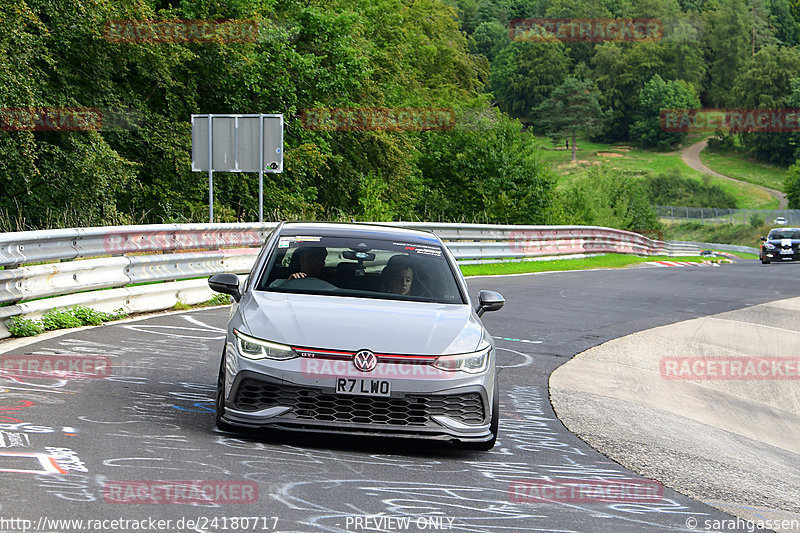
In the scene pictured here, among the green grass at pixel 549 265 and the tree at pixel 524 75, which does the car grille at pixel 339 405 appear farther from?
the tree at pixel 524 75

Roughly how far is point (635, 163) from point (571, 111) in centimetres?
1649

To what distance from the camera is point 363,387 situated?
5.96m

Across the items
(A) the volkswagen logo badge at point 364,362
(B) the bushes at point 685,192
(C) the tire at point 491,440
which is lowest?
(B) the bushes at point 685,192

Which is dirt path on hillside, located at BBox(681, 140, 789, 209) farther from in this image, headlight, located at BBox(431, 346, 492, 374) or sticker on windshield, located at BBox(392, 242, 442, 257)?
headlight, located at BBox(431, 346, 492, 374)

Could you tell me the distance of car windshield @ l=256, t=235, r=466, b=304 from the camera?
23.4 ft

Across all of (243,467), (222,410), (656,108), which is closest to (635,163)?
(656,108)

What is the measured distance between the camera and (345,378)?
5934 mm

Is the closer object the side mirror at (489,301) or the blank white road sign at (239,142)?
the side mirror at (489,301)

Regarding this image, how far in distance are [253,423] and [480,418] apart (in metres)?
1.39

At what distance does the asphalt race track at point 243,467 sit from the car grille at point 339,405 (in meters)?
0.23

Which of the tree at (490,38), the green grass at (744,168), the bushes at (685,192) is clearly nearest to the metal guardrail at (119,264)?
the bushes at (685,192)

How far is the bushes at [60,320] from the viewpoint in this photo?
973 centimetres

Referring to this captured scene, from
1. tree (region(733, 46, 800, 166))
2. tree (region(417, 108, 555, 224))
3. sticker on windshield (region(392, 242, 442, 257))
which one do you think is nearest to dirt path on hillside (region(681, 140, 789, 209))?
tree (region(733, 46, 800, 166))

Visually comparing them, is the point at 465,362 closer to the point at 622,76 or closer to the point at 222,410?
the point at 222,410
